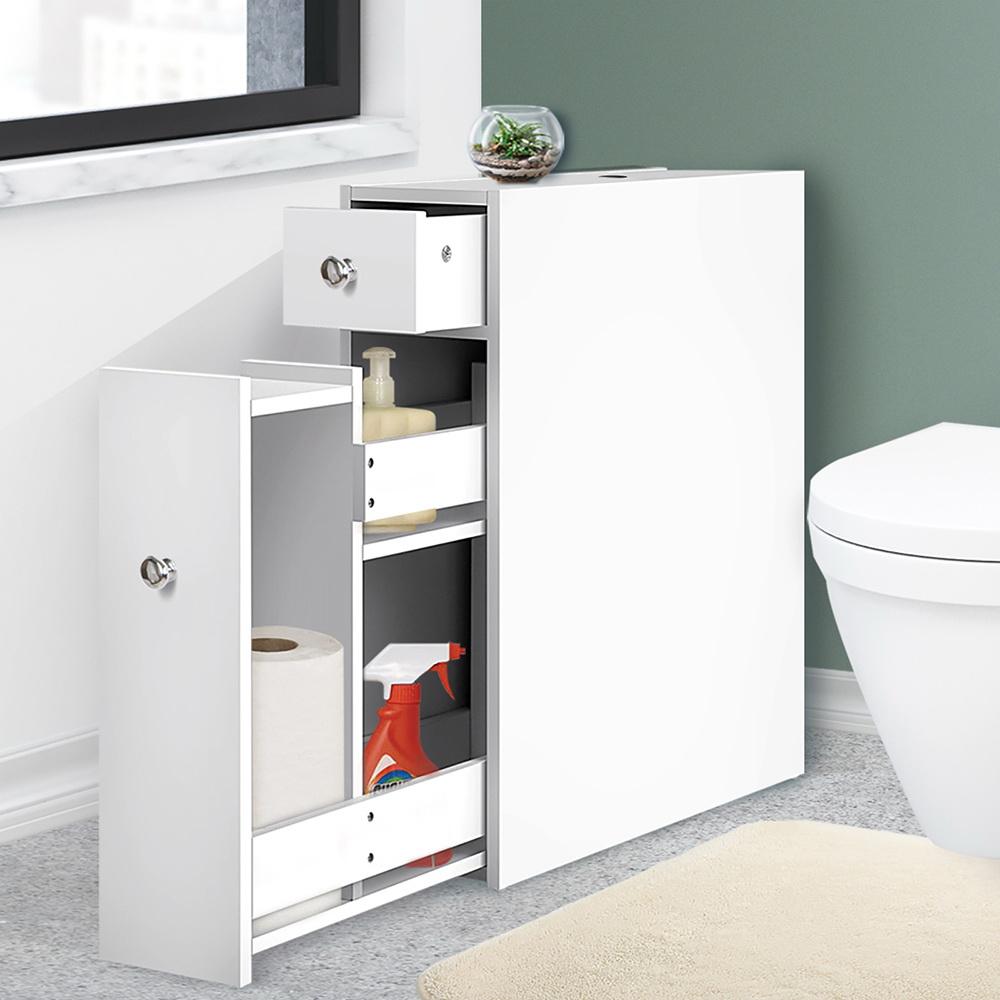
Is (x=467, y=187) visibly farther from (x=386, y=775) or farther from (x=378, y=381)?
(x=386, y=775)

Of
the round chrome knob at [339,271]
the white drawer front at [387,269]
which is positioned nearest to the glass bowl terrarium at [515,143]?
the white drawer front at [387,269]

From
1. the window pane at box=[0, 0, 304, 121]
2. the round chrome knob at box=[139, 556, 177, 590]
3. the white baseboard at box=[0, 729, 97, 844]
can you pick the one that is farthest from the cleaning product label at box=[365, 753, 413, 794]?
the window pane at box=[0, 0, 304, 121]

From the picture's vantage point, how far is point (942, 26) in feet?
7.79

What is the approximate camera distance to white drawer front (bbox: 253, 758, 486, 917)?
1.76 m

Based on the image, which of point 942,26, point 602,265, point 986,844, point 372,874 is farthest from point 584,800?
point 942,26

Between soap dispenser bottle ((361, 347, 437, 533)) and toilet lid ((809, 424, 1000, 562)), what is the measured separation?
433mm

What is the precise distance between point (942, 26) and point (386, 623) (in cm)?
110

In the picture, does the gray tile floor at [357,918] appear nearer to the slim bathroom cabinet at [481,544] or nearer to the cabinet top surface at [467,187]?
the slim bathroom cabinet at [481,544]

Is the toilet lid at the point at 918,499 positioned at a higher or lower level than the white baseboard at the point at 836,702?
higher

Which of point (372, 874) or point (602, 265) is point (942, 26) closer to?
point (602, 265)

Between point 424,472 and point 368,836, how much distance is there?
0.39 metres

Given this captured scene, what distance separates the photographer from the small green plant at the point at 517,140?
2051 millimetres

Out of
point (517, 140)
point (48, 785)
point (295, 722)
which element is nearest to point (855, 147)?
point (517, 140)

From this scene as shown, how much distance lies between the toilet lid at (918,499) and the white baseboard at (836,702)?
1.76 feet
